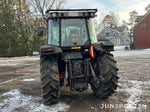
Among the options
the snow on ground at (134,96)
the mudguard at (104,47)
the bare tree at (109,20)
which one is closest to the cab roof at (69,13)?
the mudguard at (104,47)

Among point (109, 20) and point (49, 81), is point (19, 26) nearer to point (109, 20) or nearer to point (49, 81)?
point (49, 81)

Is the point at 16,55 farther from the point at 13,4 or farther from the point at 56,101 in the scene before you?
the point at 56,101

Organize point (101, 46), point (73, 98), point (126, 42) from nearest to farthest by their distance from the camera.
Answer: point (101, 46)
point (73, 98)
point (126, 42)

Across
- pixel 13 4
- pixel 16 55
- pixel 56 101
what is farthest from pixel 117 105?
pixel 13 4

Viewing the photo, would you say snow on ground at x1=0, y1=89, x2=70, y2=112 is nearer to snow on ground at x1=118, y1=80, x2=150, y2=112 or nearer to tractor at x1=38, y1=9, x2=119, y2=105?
tractor at x1=38, y1=9, x2=119, y2=105

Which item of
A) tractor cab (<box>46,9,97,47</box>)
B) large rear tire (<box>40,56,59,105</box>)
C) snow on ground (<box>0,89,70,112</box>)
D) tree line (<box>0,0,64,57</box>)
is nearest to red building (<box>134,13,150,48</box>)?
tree line (<box>0,0,64,57</box>)

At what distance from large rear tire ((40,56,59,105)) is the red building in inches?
1308

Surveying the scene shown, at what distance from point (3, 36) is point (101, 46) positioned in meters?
26.6

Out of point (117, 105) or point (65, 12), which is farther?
point (65, 12)

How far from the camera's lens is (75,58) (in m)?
3.95

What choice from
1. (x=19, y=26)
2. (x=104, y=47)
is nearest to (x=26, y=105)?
(x=104, y=47)

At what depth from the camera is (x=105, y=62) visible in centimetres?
395

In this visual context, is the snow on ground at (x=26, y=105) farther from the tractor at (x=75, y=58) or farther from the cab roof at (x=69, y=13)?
the cab roof at (x=69, y=13)

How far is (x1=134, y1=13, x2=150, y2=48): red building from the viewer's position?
108 ft
